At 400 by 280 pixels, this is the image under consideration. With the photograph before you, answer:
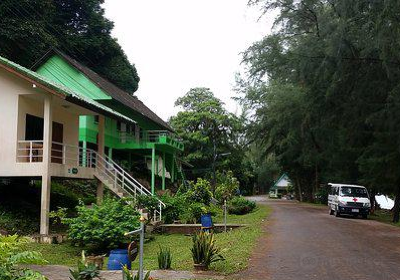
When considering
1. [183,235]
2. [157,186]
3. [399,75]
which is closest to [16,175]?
[183,235]

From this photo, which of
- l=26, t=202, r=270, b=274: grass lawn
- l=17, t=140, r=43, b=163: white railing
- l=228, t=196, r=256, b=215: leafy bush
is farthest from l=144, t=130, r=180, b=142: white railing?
l=17, t=140, r=43, b=163: white railing

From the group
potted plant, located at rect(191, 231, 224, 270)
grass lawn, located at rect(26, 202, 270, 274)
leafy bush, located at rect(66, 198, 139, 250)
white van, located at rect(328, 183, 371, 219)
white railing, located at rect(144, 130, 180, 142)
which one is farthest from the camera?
white railing, located at rect(144, 130, 180, 142)

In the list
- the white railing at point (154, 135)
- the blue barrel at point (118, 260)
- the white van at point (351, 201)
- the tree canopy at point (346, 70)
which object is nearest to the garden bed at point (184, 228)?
the tree canopy at point (346, 70)

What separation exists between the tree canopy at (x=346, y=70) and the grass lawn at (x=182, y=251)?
8.04m

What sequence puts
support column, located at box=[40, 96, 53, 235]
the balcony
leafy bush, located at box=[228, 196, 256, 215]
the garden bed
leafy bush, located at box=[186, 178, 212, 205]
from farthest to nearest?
1. the balcony
2. leafy bush, located at box=[228, 196, 256, 215]
3. leafy bush, located at box=[186, 178, 212, 205]
4. the garden bed
5. support column, located at box=[40, 96, 53, 235]

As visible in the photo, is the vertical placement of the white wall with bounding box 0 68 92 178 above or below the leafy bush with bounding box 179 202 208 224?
above

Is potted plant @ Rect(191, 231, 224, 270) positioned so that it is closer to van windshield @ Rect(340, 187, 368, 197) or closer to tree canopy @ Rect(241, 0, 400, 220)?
tree canopy @ Rect(241, 0, 400, 220)

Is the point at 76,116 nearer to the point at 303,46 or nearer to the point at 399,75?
the point at 303,46

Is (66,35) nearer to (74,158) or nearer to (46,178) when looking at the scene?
(74,158)

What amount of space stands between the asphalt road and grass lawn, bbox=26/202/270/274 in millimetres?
401

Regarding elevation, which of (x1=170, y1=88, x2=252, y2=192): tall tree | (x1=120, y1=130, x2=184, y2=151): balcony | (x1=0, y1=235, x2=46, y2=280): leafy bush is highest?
(x1=170, y1=88, x2=252, y2=192): tall tree

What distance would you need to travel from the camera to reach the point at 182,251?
15.6 m

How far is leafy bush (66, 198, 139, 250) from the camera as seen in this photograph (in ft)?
50.6

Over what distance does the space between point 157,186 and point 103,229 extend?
81.2 feet
